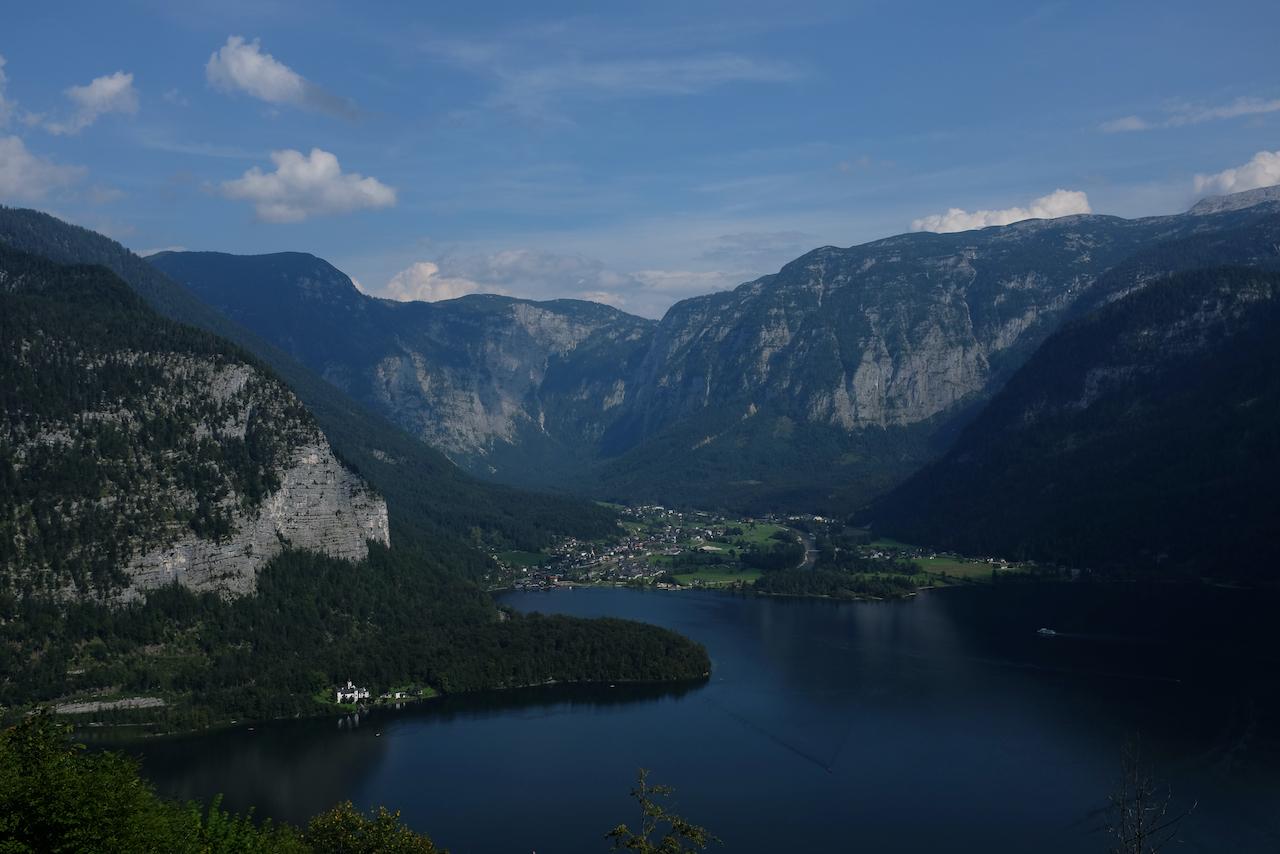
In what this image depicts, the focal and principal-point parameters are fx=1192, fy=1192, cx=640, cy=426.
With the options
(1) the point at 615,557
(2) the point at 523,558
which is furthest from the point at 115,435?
(1) the point at 615,557

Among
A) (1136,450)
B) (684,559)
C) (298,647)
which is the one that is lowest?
(684,559)

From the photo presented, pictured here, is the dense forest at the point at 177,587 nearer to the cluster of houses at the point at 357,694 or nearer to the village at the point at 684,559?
the cluster of houses at the point at 357,694

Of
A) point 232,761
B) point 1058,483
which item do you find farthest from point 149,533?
point 1058,483

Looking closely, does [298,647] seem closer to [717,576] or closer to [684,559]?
[717,576]

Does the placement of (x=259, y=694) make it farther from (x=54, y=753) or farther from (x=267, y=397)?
(x=54, y=753)

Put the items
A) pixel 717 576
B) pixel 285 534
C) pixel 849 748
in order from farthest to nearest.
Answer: pixel 717 576 < pixel 285 534 < pixel 849 748

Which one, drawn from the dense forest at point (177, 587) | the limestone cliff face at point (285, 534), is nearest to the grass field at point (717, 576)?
the dense forest at point (177, 587)

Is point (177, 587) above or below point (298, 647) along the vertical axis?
above
